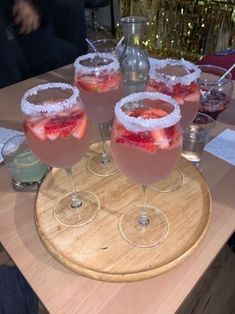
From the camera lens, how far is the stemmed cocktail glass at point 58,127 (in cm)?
50

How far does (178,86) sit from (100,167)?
0.25 meters

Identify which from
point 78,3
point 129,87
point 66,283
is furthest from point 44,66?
point 66,283

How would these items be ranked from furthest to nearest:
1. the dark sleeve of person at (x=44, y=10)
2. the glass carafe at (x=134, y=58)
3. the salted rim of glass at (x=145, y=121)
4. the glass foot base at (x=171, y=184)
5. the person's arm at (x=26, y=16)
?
the dark sleeve of person at (x=44, y=10)
the person's arm at (x=26, y=16)
the glass carafe at (x=134, y=58)
the glass foot base at (x=171, y=184)
the salted rim of glass at (x=145, y=121)

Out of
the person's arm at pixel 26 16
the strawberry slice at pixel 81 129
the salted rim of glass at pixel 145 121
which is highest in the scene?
the salted rim of glass at pixel 145 121

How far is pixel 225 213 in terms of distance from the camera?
60 cm

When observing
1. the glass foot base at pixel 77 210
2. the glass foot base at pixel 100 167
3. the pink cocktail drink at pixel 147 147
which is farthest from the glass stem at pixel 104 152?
the pink cocktail drink at pixel 147 147

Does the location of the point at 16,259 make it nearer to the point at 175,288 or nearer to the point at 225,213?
the point at 175,288

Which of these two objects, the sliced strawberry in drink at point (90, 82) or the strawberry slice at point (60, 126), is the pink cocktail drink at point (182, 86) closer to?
the sliced strawberry in drink at point (90, 82)

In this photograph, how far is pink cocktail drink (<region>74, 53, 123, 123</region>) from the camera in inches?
24.9

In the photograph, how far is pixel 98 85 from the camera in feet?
2.09

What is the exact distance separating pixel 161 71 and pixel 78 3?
166 centimetres

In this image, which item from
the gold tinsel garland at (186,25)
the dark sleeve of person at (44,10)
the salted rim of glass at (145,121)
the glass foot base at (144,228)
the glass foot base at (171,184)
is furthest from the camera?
the dark sleeve of person at (44,10)

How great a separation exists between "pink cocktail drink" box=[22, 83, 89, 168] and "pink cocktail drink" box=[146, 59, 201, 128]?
18 centimetres

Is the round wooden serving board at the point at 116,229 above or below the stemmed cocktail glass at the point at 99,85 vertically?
below
